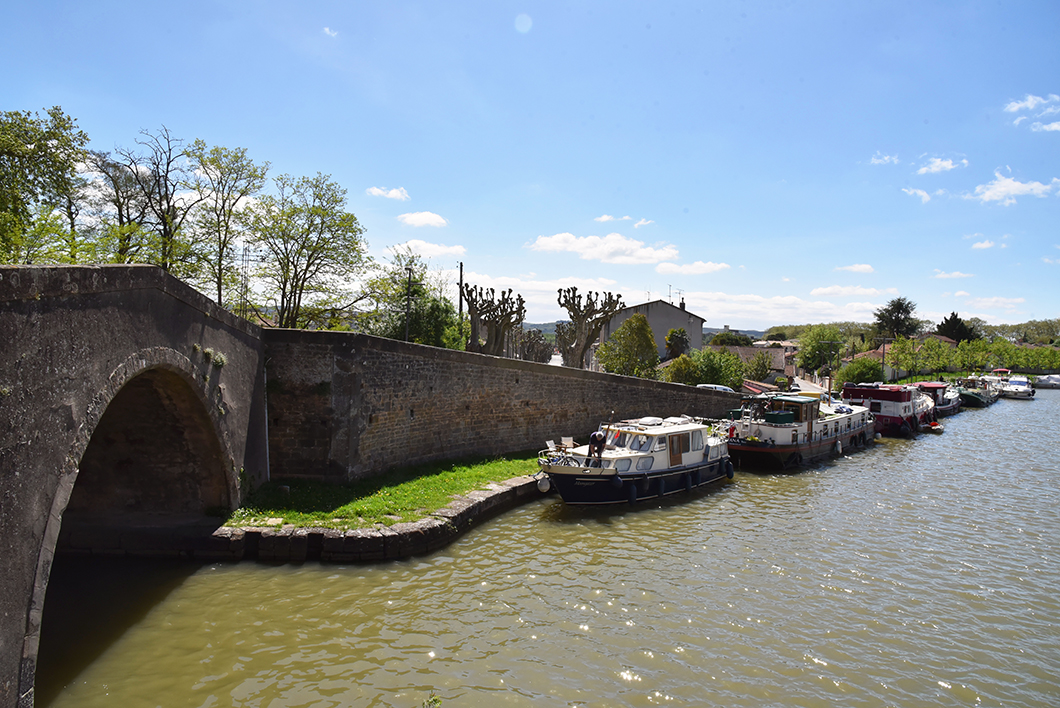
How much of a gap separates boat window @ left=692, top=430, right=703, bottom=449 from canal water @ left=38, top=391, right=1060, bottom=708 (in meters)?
3.44

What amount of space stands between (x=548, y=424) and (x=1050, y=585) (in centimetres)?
1197

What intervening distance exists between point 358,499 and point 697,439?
9646 millimetres

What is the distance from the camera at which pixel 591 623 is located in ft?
26.8

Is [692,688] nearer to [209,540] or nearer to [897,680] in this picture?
[897,680]

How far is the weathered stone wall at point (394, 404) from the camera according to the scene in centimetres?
1168

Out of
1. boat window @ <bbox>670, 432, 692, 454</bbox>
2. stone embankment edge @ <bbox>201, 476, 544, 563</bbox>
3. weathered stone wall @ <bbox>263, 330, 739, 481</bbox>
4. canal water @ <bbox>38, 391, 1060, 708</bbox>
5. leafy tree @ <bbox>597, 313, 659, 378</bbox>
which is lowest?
canal water @ <bbox>38, 391, 1060, 708</bbox>

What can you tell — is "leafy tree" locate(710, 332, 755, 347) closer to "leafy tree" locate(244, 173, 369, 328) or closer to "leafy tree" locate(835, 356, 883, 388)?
"leafy tree" locate(835, 356, 883, 388)

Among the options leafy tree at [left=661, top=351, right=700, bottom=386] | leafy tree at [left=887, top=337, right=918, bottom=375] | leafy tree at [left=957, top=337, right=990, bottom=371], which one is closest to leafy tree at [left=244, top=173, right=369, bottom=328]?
leafy tree at [left=661, top=351, right=700, bottom=386]

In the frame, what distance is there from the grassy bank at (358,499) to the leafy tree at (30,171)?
29.3 feet

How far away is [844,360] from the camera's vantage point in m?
69.5

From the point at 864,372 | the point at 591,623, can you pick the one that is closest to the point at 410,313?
the point at 591,623

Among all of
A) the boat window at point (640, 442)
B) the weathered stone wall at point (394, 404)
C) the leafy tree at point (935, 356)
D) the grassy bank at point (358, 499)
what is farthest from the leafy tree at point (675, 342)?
the grassy bank at point (358, 499)

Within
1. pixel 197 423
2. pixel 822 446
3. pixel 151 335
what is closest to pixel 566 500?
pixel 197 423

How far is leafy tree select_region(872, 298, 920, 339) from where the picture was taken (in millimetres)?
79500
